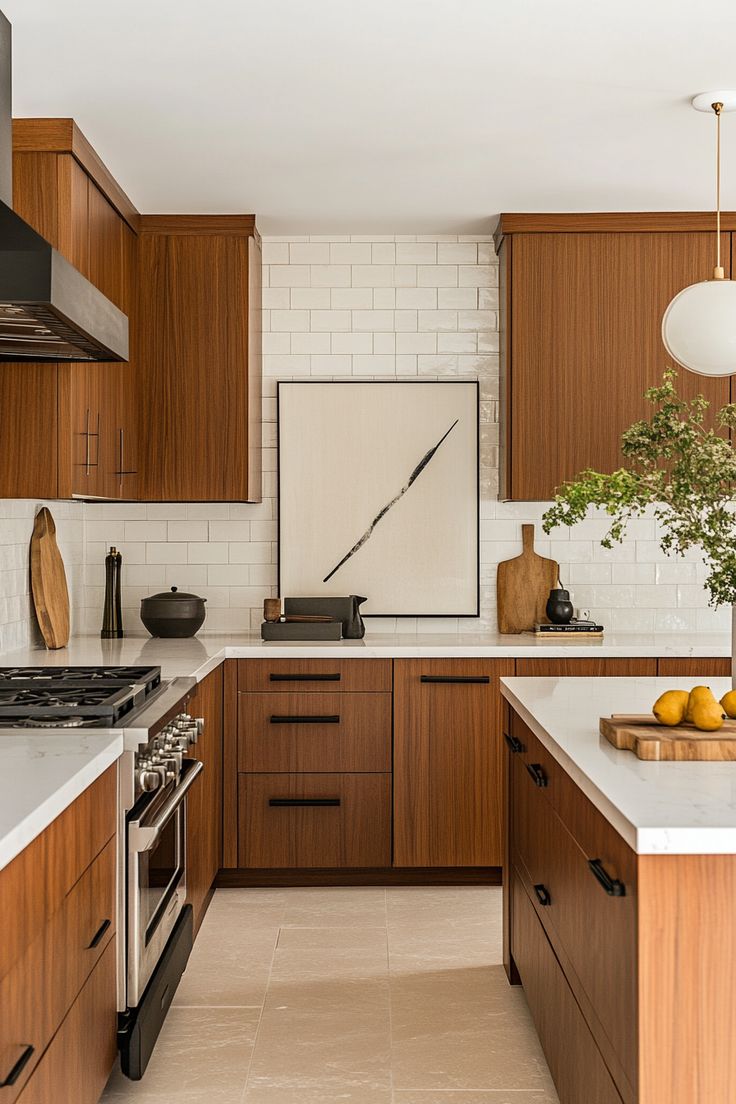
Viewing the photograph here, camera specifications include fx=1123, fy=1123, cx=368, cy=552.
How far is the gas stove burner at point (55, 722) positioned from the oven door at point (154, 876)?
0.25 metres

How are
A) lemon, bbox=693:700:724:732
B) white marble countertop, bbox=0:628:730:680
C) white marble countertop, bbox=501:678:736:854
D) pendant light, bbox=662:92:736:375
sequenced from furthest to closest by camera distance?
white marble countertop, bbox=0:628:730:680 < pendant light, bbox=662:92:736:375 < lemon, bbox=693:700:724:732 < white marble countertop, bbox=501:678:736:854

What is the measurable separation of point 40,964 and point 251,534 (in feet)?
10.8

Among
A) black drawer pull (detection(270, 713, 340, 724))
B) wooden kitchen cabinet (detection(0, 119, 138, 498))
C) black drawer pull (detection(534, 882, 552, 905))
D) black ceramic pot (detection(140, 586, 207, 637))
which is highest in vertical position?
wooden kitchen cabinet (detection(0, 119, 138, 498))

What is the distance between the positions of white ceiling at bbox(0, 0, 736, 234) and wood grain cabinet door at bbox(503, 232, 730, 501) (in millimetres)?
199

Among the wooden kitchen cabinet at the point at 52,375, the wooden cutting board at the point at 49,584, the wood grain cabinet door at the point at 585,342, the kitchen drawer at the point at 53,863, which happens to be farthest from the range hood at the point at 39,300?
the wood grain cabinet door at the point at 585,342

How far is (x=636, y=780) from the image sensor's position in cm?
206

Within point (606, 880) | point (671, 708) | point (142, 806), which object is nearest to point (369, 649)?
point (142, 806)

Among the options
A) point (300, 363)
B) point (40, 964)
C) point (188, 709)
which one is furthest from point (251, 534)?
point (40, 964)

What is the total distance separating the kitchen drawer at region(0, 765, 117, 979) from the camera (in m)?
1.81

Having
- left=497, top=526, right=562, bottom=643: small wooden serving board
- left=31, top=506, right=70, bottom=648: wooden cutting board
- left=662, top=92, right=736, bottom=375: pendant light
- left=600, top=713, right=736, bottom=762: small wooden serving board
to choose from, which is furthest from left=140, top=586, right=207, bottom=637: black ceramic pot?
left=600, top=713, right=736, bottom=762: small wooden serving board

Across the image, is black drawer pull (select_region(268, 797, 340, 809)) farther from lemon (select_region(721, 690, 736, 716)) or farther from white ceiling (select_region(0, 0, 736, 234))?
white ceiling (select_region(0, 0, 736, 234))

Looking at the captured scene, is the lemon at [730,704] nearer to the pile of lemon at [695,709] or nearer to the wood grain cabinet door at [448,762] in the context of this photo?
the pile of lemon at [695,709]

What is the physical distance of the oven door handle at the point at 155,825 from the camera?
106 inches

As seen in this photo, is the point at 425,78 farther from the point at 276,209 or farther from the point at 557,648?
the point at 557,648
